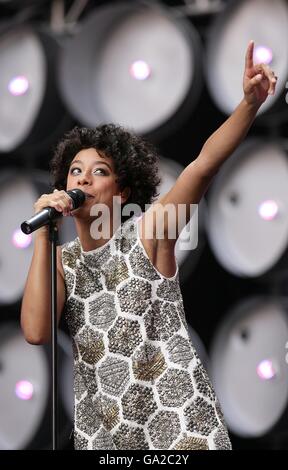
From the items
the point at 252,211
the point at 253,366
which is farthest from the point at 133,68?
the point at 253,366

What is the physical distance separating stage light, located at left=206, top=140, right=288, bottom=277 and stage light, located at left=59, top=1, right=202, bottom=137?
283mm

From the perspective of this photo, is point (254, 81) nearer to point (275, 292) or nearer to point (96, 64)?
point (275, 292)

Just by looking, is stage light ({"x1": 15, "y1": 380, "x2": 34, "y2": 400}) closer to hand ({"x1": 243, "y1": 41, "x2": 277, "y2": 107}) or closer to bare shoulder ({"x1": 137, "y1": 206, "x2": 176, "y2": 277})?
bare shoulder ({"x1": 137, "y1": 206, "x2": 176, "y2": 277})

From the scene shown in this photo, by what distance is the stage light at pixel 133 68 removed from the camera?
3.20 metres

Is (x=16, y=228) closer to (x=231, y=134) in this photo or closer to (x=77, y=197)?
(x=77, y=197)

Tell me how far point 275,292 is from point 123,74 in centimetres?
94

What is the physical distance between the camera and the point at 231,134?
1936 mm

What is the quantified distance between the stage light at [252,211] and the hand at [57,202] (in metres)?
1.22

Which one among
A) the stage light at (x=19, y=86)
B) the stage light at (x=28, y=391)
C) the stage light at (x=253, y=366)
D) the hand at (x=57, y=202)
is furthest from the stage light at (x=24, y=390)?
the hand at (x=57, y=202)

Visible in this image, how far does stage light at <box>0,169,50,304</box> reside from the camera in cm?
354

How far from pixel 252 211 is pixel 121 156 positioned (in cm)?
94

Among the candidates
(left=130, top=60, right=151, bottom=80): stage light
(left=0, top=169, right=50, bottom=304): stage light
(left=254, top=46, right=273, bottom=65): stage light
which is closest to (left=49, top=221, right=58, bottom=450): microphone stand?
(left=254, top=46, right=273, bottom=65): stage light

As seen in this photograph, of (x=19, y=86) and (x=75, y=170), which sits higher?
(x=75, y=170)

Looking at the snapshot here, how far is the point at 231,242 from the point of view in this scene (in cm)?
313
